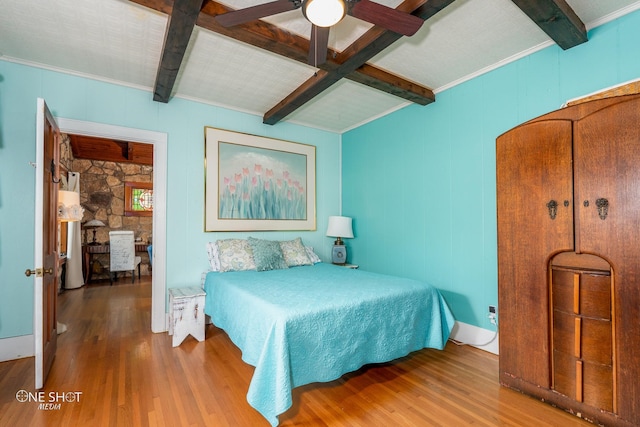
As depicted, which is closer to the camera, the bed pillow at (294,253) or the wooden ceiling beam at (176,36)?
the wooden ceiling beam at (176,36)

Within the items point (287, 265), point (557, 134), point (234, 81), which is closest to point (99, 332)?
point (287, 265)

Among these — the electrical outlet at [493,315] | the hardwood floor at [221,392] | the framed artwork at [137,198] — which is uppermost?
the framed artwork at [137,198]

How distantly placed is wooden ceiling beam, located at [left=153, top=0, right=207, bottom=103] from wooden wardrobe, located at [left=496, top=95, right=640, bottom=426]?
2.31 m

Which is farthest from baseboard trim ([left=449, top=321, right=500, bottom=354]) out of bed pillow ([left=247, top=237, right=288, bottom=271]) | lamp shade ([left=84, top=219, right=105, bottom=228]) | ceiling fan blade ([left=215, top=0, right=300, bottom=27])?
lamp shade ([left=84, top=219, right=105, bottom=228])

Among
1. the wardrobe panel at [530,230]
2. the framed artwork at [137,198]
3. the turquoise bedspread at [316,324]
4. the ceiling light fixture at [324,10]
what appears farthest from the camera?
the framed artwork at [137,198]

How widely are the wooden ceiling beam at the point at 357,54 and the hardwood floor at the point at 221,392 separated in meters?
2.48

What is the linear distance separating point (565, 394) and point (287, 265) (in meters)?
2.65

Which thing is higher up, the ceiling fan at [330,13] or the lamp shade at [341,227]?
the ceiling fan at [330,13]

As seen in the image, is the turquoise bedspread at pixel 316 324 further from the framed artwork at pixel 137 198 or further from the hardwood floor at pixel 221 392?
the framed artwork at pixel 137 198

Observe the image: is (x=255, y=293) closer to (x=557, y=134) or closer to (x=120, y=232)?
(x=557, y=134)

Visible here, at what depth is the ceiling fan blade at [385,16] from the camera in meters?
1.61

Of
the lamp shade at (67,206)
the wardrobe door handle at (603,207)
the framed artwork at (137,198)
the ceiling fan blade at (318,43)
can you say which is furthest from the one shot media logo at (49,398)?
the framed artwork at (137,198)

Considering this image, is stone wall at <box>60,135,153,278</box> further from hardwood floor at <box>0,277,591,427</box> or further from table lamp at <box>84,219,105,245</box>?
hardwood floor at <box>0,277,591,427</box>

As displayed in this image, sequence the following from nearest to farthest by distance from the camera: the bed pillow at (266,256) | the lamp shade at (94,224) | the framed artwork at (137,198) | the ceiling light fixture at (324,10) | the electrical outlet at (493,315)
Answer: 1. the ceiling light fixture at (324,10)
2. the electrical outlet at (493,315)
3. the bed pillow at (266,256)
4. the lamp shade at (94,224)
5. the framed artwork at (137,198)
